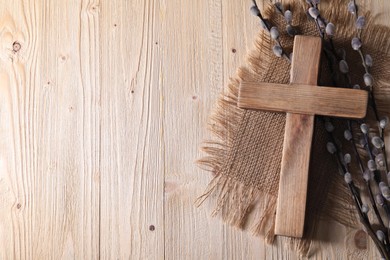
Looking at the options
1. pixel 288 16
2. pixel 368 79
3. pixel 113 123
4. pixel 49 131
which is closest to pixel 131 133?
pixel 113 123

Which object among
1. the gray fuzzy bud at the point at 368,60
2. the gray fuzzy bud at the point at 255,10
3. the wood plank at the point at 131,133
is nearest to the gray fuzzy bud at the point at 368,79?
the gray fuzzy bud at the point at 368,60

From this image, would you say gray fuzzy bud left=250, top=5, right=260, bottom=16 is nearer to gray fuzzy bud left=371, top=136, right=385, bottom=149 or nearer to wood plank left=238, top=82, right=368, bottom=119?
wood plank left=238, top=82, right=368, bottom=119

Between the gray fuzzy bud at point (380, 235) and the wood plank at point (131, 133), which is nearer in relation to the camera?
the gray fuzzy bud at point (380, 235)

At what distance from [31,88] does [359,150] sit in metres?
0.84

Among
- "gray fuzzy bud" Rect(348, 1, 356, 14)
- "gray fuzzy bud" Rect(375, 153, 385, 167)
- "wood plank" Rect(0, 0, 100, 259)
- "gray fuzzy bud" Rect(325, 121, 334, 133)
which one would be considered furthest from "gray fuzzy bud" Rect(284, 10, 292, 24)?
"wood plank" Rect(0, 0, 100, 259)

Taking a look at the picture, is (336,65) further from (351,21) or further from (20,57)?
(20,57)

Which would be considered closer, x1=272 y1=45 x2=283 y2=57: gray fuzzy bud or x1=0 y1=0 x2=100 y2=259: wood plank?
x1=272 y1=45 x2=283 y2=57: gray fuzzy bud

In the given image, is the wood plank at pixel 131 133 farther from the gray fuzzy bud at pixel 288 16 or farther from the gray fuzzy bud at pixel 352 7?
the gray fuzzy bud at pixel 352 7

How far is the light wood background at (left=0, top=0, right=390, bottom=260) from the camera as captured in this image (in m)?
1.10

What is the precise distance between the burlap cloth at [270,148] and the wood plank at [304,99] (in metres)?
0.09

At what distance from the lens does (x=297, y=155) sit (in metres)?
0.97

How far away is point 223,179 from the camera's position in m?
1.08

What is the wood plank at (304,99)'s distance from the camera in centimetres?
95

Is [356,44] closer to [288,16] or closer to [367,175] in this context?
[288,16]
